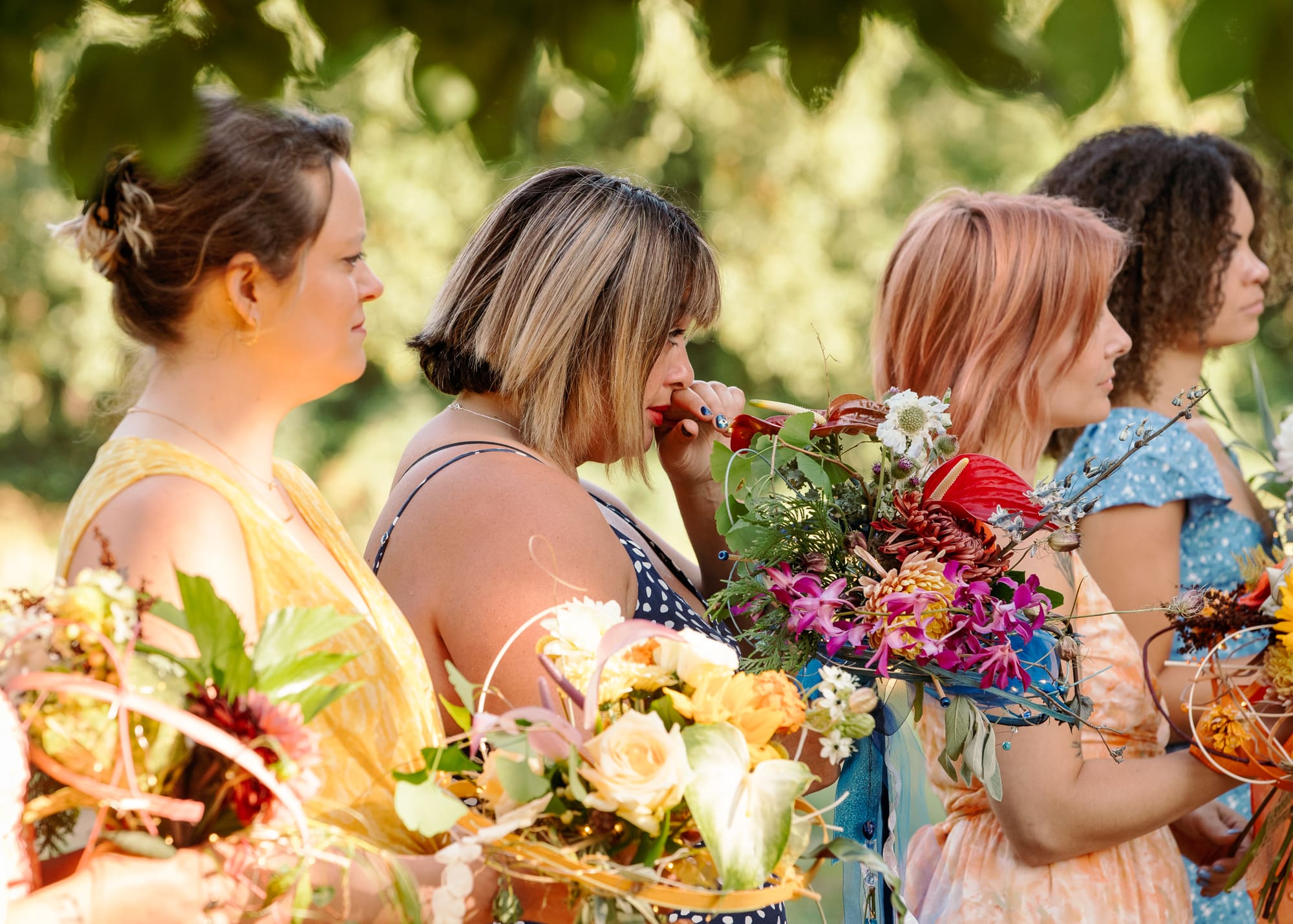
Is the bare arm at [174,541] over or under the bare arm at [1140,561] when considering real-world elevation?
under

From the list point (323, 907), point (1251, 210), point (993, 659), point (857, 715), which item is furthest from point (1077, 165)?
point (323, 907)

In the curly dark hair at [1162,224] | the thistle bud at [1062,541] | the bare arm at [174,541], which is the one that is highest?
the curly dark hair at [1162,224]

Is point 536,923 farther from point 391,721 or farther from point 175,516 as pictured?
point 175,516

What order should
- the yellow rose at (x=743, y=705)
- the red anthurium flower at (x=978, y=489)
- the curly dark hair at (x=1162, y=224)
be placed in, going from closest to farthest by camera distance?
the yellow rose at (x=743, y=705) < the red anthurium flower at (x=978, y=489) < the curly dark hair at (x=1162, y=224)

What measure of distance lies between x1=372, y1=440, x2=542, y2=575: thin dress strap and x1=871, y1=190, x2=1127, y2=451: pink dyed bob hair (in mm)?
830

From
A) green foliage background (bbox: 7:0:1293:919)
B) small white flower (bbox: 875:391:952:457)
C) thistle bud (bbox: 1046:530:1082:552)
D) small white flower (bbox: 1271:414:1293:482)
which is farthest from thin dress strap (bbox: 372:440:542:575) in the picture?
green foliage background (bbox: 7:0:1293:919)

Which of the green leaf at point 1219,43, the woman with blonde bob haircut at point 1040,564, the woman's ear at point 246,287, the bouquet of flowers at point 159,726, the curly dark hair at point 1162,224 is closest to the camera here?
the green leaf at point 1219,43

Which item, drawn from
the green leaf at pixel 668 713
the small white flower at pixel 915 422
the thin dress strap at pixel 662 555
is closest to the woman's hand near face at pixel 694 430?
the thin dress strap at pixel 662 555

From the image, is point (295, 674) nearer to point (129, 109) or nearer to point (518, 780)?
point (518, 780)

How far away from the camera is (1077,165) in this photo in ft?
9.62

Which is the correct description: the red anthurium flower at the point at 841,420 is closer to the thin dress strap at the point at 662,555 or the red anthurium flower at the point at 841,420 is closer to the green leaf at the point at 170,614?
the thin dress strap at the point at 662,555

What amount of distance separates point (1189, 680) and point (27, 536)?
26.7 ft

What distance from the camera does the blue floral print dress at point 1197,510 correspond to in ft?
8.25

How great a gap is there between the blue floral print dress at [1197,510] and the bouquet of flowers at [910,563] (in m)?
0.74
